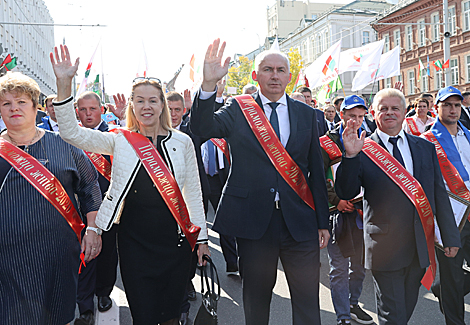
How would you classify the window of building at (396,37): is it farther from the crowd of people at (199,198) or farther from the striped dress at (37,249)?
the striped dress at (37,249)

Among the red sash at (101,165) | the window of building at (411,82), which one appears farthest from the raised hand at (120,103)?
the window of building at (411,82)

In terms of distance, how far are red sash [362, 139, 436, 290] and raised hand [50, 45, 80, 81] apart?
6.82 feet

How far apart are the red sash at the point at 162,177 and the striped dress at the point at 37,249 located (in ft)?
1.44

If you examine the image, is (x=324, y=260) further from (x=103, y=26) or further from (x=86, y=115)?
(x=103, y=26)

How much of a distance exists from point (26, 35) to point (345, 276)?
4306cm

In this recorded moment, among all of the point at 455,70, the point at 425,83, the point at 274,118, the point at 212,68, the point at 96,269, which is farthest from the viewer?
the point at 425,83

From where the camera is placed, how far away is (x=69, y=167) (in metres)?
3.02

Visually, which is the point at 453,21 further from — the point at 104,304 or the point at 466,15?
the point at 104,304

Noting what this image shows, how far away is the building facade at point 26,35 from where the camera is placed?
3133 cm

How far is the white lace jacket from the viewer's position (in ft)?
9.36

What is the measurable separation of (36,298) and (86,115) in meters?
2.65

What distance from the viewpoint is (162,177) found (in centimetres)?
321

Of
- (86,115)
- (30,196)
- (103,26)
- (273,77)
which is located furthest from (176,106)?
(103,26)

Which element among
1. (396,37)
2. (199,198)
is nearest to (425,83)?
(396,37)
